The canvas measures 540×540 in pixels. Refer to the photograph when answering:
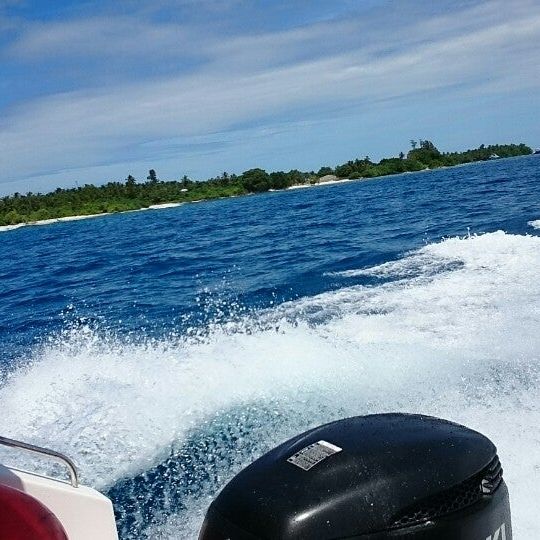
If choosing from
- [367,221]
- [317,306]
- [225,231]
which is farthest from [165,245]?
[317,306]

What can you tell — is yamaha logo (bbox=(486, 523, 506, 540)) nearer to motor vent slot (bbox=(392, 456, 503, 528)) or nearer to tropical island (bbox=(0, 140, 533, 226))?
motor vent slot (bbox=(392, 456, 503, 528))

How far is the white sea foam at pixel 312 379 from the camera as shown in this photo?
3873 millimetres

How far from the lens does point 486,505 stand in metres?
1.90

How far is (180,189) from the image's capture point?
293 ft

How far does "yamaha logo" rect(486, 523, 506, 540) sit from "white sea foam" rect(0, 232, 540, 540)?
2.62ft

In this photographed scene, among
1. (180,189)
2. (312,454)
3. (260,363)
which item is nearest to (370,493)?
(312,454)

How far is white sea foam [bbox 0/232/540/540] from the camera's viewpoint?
3.87m

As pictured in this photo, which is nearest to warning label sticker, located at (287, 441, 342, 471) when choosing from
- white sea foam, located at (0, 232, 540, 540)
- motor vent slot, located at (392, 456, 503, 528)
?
motor vent slot, located at (392, 456, 503, 528)

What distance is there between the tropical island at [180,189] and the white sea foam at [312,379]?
70.8 m

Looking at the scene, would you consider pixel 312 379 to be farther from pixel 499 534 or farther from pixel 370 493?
pixel 370 493

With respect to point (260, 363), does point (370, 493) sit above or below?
above

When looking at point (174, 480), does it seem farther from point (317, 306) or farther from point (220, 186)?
point (220, 186)

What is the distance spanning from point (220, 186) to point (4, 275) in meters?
70.7

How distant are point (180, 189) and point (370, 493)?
8891 cm
